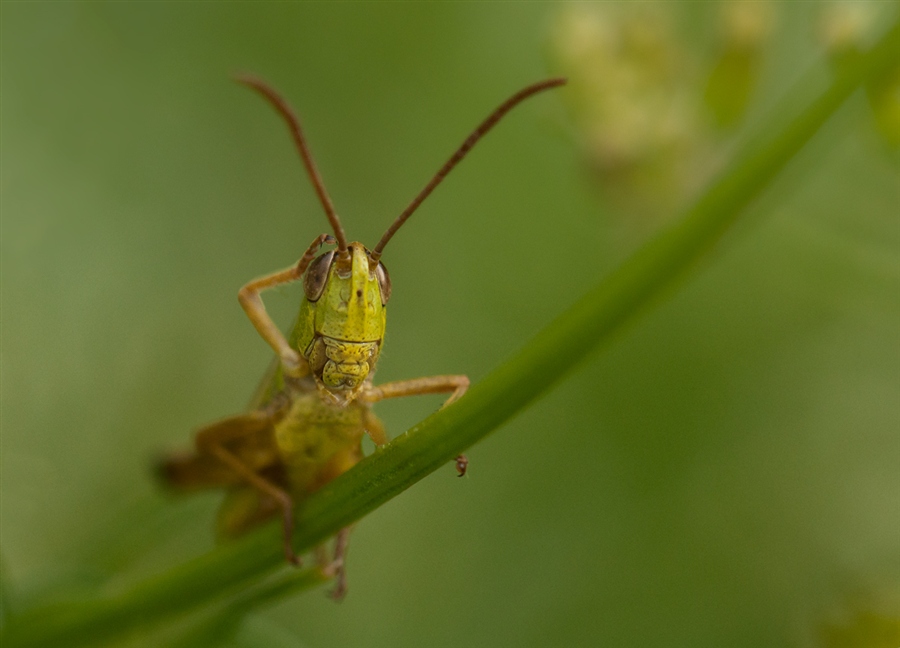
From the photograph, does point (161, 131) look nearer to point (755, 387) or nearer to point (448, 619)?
point (448, 619)

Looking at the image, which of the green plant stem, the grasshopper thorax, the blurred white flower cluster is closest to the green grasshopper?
the grasshopper thorax

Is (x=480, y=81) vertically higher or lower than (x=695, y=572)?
higher

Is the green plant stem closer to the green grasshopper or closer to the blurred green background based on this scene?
the green grasshopper

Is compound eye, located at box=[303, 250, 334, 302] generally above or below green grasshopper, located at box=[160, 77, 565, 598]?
above

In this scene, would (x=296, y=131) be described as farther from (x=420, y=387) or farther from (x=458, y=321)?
(x=458, y=321)

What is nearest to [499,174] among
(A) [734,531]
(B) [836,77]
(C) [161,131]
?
(C) [161,131]

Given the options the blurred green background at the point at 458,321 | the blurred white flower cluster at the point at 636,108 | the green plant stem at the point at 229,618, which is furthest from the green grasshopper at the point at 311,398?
the blurred white flower cluster at the point at 636,108

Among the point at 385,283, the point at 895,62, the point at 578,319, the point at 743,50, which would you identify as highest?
the point at 743,50
